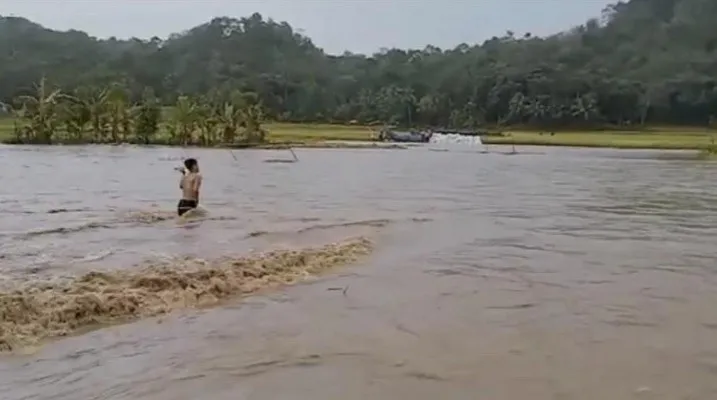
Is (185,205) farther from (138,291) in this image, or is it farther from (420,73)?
(420,73)

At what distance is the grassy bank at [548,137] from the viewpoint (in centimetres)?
5481

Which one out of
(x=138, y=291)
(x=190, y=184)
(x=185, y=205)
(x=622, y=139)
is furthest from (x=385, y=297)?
(x=622, y=139)

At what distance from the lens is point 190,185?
1600 cm

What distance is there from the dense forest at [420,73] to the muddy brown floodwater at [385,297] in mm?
44803

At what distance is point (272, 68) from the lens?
97.9 meters

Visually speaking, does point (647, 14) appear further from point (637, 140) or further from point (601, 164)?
point (601, 164)

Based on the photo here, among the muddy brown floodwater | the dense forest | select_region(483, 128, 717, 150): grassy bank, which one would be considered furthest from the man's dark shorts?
the dense forest

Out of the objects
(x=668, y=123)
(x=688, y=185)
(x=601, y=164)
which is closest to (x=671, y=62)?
(x=668, y=123)

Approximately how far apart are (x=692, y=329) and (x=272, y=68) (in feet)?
301

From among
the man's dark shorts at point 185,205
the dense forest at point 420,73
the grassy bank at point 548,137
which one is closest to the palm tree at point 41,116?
the grassy bank at point 548,137

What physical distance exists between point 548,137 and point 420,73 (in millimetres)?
35658

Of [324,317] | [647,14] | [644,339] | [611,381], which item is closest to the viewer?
[611,381]

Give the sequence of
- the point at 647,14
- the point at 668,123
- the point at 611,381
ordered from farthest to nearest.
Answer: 1. the point at 647,14
2. the point at 668,123
3. the point at 611,381

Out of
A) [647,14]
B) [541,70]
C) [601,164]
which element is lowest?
[601,164]
